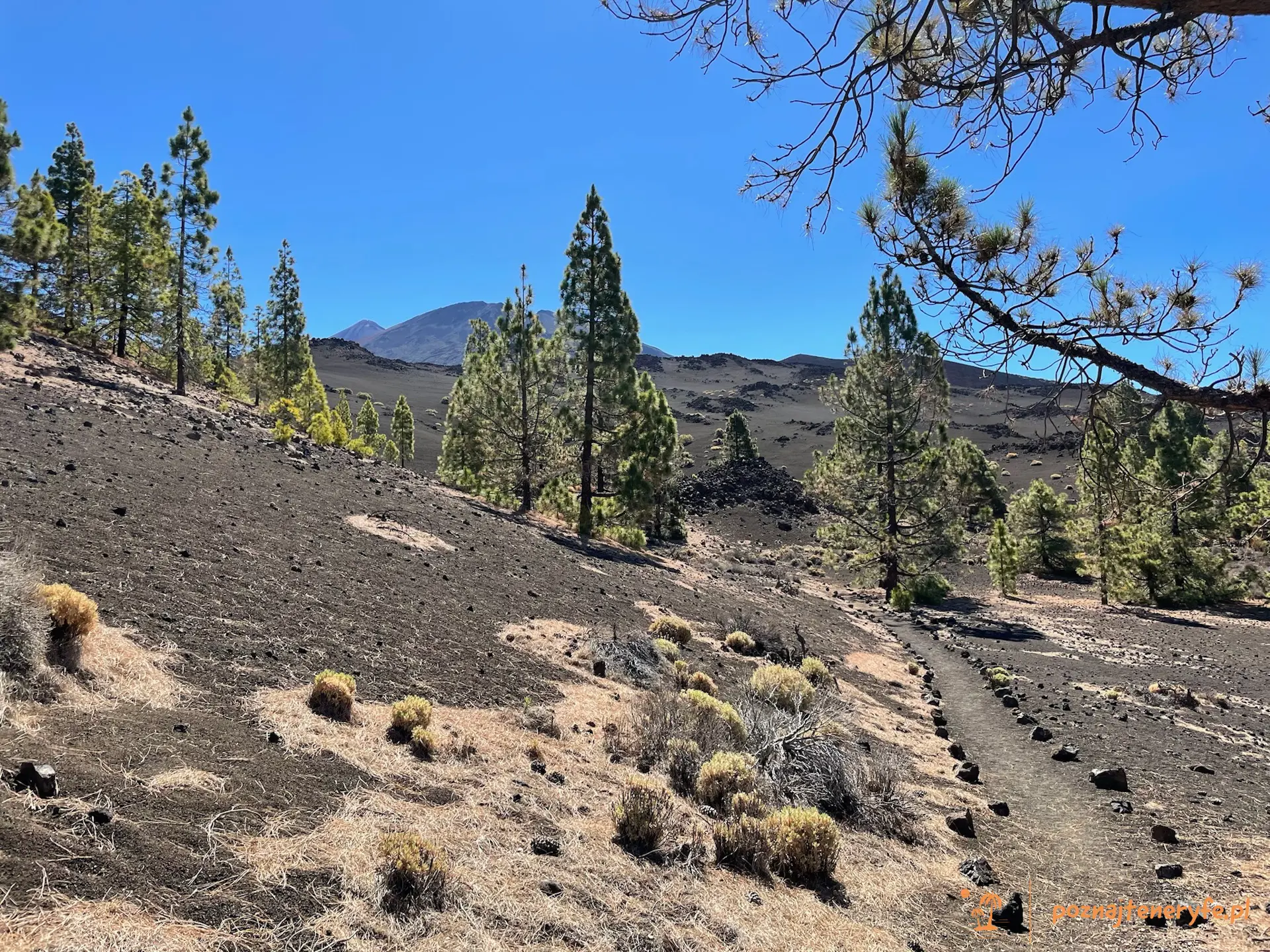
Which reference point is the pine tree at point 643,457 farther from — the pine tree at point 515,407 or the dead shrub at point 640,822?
the dead shrub at point 640,822

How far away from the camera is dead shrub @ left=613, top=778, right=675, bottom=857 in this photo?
15.0 feet

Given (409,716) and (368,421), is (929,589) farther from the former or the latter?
(368,421)

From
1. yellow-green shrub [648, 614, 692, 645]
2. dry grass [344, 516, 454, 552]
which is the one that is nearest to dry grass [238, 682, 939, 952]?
yellow-green shrub [648, 614, 692, 645]

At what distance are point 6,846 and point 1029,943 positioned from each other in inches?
223

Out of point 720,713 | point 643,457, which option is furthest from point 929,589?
point 720,713

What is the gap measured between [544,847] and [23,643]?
11.3ft

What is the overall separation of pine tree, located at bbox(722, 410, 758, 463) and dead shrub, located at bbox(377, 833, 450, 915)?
62.2m

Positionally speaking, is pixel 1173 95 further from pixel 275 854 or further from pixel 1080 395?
pixel 275 854

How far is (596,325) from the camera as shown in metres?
22.8

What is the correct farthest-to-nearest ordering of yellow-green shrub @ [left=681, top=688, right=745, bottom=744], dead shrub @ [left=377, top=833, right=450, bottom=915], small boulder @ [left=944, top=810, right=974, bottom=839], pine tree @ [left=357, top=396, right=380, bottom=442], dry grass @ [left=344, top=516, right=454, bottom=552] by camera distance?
1. pine tree @ [left=357, top=396, right=380, bottom=442]
2. dry grass @ [left=344, top=516, right=454, bottom=552]
3. yellow-green shrub @ [left=681, top=688, right=745, bottom=744]
4. small boulder @ [left=944, top=810, right=974, bottom=839]
5. dead shrub @ [left=377, top=833, right=450, bottom=915]

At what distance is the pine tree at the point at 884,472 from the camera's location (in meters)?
23.0

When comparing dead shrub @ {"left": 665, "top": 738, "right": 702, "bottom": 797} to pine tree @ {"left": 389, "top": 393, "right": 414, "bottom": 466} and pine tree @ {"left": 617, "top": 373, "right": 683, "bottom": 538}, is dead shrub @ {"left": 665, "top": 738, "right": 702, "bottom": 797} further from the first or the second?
pine tree @ {"left": 389, "top": 393, "right": 414, "bottom": 466}

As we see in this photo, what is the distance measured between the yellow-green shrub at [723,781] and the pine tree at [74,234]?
27499 millimetres

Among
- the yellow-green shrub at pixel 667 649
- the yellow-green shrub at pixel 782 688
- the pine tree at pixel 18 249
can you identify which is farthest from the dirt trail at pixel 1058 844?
the pine tree at pixel 18 249
